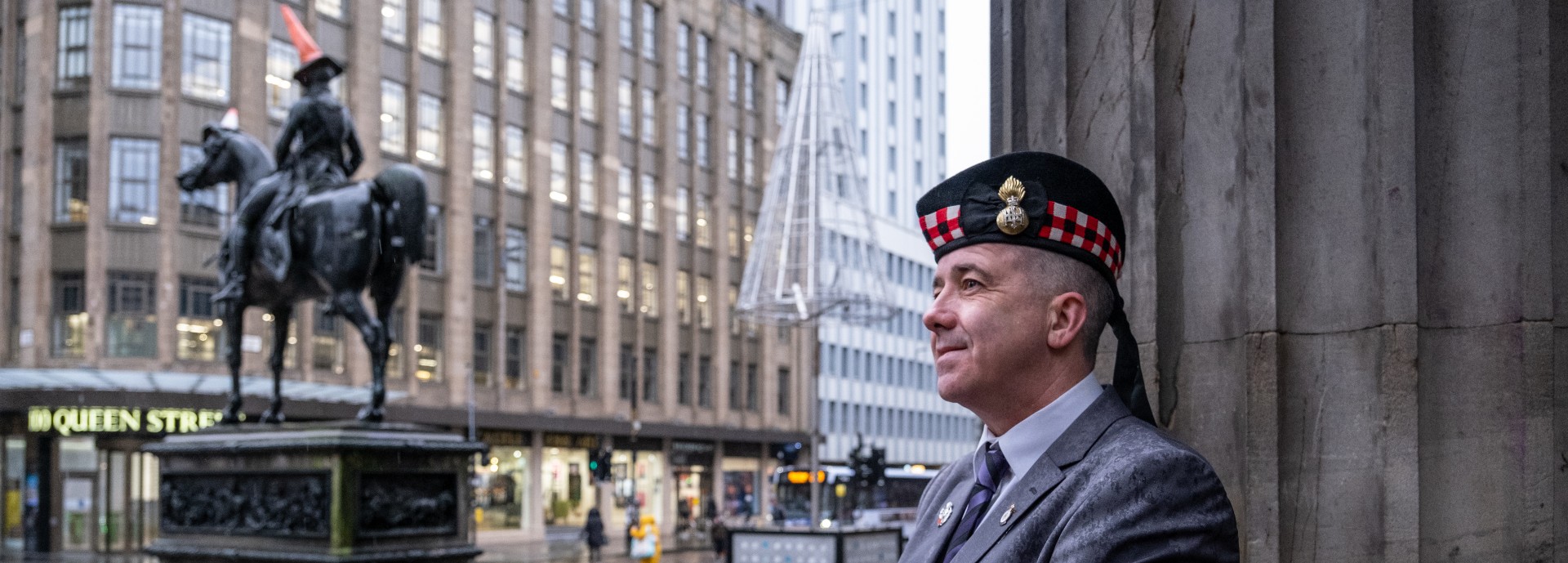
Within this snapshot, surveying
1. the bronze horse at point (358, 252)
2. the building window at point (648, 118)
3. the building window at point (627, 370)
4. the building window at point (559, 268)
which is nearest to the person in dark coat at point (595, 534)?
the building window at point (559, 268)

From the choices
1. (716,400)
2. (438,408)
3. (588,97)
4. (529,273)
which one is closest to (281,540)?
(438,408)

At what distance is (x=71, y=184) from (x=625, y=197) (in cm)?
2081

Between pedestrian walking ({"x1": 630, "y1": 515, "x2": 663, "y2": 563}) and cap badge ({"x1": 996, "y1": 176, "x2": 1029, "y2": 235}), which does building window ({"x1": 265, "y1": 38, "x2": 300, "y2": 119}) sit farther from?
cap badge ({"x1": 996, "y1": 176, "x2": 1029, "y2": 235})

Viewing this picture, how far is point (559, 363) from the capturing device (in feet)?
173

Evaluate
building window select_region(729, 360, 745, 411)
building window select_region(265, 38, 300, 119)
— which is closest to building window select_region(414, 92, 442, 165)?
building window select_region(265, 38, 300, 119)

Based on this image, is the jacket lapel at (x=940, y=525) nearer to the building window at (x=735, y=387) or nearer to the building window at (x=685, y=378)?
the building window at (x=685, y=378)

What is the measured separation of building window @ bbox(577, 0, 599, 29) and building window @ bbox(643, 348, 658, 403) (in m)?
11.2

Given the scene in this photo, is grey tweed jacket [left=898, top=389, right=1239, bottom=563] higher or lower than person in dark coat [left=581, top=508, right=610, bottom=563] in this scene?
higher

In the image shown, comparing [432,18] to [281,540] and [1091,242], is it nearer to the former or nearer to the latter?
[281,540]

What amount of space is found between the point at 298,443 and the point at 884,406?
7065 cm

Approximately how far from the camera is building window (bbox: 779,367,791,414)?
6794cm

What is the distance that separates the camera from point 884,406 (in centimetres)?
8119

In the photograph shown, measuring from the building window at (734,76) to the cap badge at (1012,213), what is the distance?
61204 mm

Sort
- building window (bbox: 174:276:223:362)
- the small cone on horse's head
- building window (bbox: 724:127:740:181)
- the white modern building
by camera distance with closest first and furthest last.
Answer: the small cone on horse's head, building window (bbox: 174:276:223:362), building window (bbox: 724:127:740:181), the white modern building
